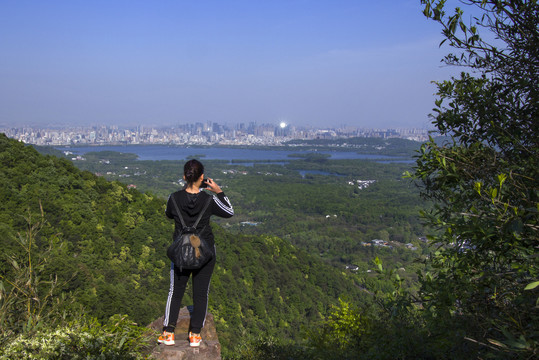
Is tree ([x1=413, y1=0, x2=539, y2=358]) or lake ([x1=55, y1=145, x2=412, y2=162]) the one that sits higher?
tree ([x1=413, y1=0, x2=539, y2=358])

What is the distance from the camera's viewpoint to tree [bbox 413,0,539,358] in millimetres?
1558

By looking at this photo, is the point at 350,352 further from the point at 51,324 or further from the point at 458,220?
the point at 51,324

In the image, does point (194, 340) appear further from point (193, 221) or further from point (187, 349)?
point (193, 221)

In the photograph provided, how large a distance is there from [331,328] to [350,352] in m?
1.15

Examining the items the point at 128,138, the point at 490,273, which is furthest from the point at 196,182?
the point at 128,138

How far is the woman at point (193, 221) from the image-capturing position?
2.26 m

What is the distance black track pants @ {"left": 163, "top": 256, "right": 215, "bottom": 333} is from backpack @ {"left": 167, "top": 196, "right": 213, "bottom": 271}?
0.38 ft

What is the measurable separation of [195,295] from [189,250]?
0.34 meters

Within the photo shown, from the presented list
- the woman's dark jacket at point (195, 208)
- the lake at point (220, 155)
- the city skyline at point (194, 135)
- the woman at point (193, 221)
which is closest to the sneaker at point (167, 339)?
the woman at point (193, 221)

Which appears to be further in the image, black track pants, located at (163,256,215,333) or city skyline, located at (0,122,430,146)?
city skyline, located at (0,122,430,146)

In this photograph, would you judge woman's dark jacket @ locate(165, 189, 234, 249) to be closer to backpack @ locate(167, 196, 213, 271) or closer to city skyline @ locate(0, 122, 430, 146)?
backpack @ locate(167, 196, 213, 271)

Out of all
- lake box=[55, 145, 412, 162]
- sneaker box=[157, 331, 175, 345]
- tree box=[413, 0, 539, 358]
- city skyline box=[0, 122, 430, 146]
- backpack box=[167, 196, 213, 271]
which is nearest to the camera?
tree box=[413, 0, 539, 358]

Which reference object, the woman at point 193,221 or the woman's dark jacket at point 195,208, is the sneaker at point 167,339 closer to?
the woman at point 193,221

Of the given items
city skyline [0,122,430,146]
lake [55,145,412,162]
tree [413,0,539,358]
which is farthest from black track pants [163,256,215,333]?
city skyline [0,122,430,146]
